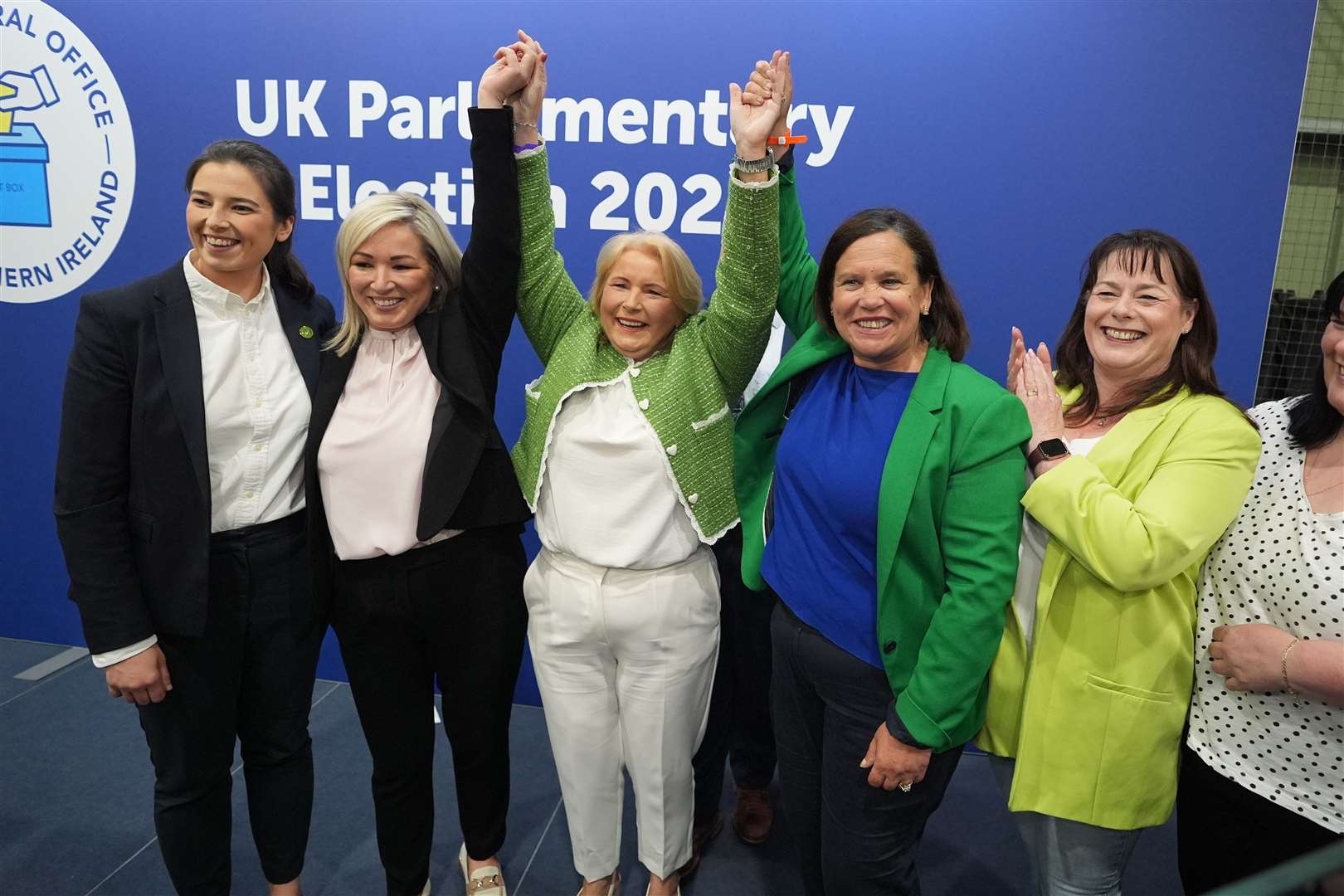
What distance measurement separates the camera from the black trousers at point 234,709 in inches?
71.9

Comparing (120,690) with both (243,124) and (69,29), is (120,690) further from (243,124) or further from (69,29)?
(69,29)

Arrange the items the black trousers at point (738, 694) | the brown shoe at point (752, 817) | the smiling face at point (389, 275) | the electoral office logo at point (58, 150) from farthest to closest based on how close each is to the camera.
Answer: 1. the electoral office logo at point (58, 150)
2. the brown shoe at point (752, 817)
3. the black trousers at point (738, 694)
4. the smiling face at point (389, 275)

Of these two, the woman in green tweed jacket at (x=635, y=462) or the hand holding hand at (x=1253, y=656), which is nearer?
the hand holding hand at (x=1253, y=656)

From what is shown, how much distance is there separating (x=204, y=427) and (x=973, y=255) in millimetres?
2025

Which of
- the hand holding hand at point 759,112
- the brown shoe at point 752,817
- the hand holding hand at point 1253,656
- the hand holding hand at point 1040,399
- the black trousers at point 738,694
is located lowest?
the brown shoe at point 752,817

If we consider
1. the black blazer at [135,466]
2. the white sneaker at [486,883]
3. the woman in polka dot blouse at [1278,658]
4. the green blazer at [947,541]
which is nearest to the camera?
the woman in polka dot blouse at [1278,658]

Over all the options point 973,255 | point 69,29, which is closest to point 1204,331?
point 973,255

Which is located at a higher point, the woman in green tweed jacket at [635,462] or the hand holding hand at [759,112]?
the hand holding hand at [759,112]

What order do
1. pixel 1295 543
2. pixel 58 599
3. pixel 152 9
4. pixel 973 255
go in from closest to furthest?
pixel 1295 543
pixel 973 255
pixel 152 9
pixel 58 599

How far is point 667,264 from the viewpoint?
5.92 feet

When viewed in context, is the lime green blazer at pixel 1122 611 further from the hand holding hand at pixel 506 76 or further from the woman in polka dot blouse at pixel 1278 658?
the hand holding hand at pixel 506 76

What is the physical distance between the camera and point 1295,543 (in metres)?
1.36

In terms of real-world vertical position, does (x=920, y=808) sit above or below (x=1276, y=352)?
below

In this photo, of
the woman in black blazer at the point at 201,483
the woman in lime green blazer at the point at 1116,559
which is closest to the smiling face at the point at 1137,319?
the woman in lime green blazer at the point at 1116,559
